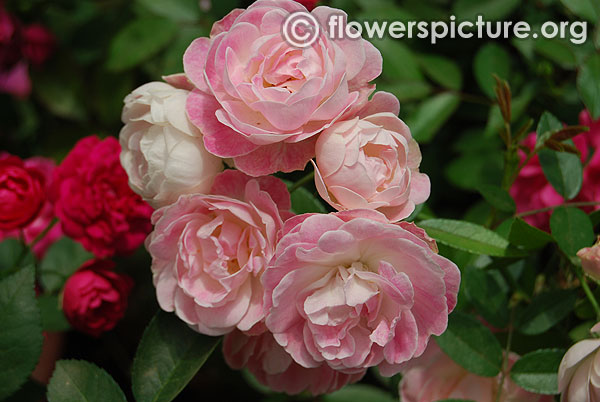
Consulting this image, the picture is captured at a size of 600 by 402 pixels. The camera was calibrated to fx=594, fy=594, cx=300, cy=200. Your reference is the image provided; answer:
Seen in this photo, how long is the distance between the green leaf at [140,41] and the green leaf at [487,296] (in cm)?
59

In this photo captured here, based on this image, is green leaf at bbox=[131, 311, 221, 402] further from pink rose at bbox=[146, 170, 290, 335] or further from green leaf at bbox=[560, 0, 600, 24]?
green leaf at bbox=[560, 0, 600, 24]

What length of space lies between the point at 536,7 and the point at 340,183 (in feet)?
1.99

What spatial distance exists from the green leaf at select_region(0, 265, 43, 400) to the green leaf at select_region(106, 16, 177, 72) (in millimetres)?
449

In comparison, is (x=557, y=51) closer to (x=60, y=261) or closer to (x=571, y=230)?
(x=571, y=230)

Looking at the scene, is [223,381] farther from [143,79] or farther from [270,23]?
[270,23]

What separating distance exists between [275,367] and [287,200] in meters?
0.17

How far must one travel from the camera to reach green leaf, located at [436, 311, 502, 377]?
1.98 feet

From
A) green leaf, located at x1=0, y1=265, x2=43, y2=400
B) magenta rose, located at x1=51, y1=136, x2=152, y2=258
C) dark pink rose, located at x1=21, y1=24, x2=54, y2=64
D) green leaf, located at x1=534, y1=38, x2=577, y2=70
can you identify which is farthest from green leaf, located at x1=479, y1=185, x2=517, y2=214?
dark pink rose, located at x1=21, y1=24, x2=54, y2=64

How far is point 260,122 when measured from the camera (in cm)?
51

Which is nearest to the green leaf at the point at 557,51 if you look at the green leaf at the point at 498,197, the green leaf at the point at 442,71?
the green leaf at the point at 442,71

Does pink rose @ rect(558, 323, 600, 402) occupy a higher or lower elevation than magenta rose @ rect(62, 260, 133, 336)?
higher

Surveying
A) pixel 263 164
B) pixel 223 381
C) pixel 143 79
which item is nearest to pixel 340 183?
pixel 263 164

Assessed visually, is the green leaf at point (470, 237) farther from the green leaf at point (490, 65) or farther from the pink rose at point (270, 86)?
the green leaf at point (490, 65)

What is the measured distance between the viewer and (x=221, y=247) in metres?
0.52
